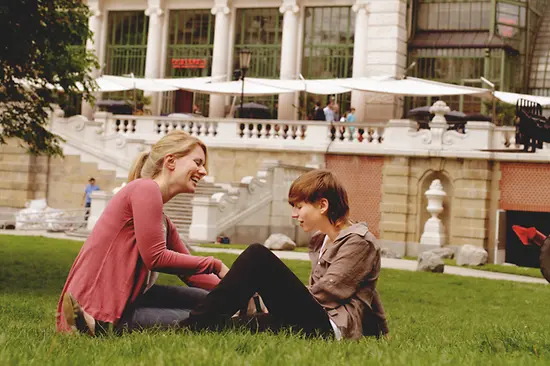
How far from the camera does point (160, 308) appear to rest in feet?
21.0

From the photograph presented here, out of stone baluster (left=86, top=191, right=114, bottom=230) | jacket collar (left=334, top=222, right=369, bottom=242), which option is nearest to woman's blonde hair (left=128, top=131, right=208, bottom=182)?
jacket collar (left=334, top=222, right=369, bottom=242)

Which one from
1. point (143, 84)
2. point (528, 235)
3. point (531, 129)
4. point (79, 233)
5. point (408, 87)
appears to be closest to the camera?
point (528, 235)

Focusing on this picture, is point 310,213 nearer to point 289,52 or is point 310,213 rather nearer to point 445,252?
point 445,252

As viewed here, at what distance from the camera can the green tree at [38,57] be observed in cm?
1363

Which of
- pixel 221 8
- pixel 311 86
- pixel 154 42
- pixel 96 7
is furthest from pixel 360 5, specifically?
pixel 96 7

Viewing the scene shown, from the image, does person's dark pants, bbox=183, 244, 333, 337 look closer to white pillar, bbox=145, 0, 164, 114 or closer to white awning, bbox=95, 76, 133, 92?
white awning, bbox=95, 76, 133, 92

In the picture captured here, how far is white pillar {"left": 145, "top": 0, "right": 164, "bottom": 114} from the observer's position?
38906 mm

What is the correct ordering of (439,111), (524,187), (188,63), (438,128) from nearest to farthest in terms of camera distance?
(524,187), (438,128), (439,111), (188,63)

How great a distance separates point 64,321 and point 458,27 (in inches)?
1289

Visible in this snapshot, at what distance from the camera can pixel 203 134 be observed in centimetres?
3150

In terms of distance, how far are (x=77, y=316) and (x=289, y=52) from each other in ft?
105

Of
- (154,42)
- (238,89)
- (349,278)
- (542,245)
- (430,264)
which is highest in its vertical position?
(154,42)

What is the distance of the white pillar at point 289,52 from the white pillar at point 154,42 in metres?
5.31

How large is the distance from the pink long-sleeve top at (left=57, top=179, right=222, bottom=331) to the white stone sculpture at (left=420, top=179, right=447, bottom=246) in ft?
74.0
